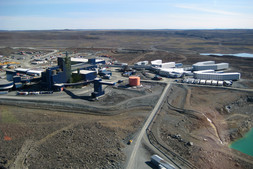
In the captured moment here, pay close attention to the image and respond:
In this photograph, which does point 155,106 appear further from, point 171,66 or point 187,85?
point 171,66

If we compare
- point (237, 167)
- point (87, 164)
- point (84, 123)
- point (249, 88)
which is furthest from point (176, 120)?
point (249, 88)

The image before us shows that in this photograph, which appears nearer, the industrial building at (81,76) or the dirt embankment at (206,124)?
the dirt embankment at (206,124)

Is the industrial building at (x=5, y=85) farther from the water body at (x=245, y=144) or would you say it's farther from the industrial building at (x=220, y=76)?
the industrial building at (x=220, y=76)

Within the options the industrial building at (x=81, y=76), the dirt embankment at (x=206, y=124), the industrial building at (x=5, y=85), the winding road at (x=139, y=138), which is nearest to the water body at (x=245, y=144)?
the dirt embankment at (x=206, y=124)

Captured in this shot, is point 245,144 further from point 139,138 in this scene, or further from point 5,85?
point 5,85

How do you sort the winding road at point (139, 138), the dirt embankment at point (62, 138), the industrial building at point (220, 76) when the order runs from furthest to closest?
the industrial building at point (220, 76) → the dirt embankment at point (62, 138) → the winding road at point (139, 138)

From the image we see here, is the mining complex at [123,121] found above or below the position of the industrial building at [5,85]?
below

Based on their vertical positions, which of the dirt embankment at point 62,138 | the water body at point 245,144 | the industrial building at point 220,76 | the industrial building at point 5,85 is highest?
the industrial building at point 220,76
